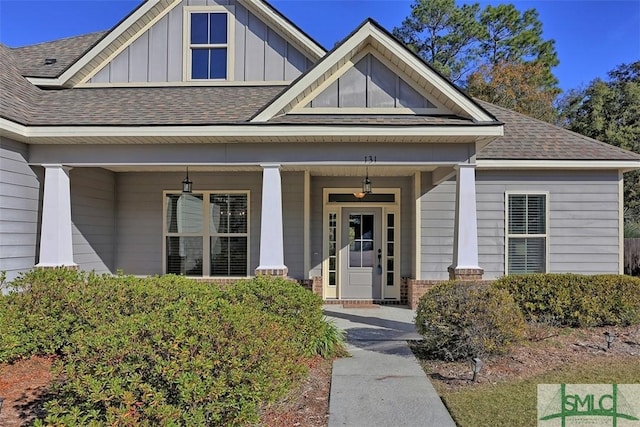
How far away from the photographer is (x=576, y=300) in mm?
6789

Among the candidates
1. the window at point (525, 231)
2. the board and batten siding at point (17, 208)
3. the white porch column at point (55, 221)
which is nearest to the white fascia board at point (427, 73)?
the window at point (525, 231)

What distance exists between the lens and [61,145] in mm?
7379

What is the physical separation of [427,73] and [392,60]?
65 cm

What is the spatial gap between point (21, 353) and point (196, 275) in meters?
4.73

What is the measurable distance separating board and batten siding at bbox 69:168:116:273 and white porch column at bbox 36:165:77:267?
954mm

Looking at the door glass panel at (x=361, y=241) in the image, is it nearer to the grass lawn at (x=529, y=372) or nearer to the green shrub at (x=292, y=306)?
the grass lawn at (x=529, y=372)

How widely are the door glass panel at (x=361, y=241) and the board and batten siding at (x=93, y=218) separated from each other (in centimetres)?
550

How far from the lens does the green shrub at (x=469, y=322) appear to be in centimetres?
532

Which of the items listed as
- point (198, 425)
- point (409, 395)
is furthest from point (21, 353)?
point (409, 395)

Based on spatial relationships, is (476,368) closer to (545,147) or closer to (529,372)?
(529,372)

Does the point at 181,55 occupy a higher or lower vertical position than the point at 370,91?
higher

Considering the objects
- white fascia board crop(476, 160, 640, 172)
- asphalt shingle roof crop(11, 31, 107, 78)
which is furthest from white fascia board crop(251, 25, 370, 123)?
asphalt shingle roof crop(11, 31, 107, 78)

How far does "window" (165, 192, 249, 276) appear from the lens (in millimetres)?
9734

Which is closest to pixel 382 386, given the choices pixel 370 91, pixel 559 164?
pixel 370 91
